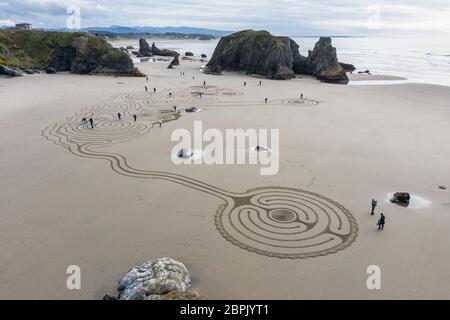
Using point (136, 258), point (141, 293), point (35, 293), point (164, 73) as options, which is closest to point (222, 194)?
point (136, 258)

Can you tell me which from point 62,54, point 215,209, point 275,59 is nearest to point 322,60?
point 275,59

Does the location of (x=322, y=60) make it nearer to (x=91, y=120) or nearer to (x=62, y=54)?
(x=91, y=120)

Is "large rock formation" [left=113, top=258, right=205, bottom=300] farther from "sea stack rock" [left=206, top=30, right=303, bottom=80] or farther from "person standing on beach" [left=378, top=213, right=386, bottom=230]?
"sea stack rock" [left=206, top=30, right=303, bottom=80]

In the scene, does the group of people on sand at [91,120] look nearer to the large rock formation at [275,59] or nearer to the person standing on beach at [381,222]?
the person standing on beach at [381,222]

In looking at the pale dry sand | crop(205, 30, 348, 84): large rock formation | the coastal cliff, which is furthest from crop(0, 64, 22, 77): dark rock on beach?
crop(205, 30, 348, 84): large rock formation

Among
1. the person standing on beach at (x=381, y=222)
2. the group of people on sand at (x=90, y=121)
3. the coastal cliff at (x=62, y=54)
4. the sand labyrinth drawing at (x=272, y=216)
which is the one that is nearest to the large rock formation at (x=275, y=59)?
the coastal cliff at (x=62, y=54)

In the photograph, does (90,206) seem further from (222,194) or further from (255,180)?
(255,180)
